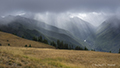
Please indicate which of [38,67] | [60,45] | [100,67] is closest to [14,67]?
[38,67]

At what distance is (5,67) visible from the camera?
37.9 feet

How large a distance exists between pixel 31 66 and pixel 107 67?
15.1 meters

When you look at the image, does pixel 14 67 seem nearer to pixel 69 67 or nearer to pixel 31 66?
pixel 31 66

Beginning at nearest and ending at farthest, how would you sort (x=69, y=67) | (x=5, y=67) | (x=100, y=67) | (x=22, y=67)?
(x=5, y=67) → (x=22, y=67) → (x=69, y=67) → (x=100, y=67)

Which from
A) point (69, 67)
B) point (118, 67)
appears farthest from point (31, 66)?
point (118, 67)

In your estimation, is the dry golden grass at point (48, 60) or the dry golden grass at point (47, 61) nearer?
the dry golden grass at point (48, 60)

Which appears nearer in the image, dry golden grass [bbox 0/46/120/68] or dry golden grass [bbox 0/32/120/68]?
dry golden grass [bbox 0/32/120/68]

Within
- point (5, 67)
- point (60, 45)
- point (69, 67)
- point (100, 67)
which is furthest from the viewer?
point (60, 45)

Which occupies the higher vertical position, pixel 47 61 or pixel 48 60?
pixel 47 61

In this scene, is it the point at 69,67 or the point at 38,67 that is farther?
the point at 69,67

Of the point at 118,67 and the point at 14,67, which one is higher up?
the point at 14,67

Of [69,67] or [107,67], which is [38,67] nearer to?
[69,67]

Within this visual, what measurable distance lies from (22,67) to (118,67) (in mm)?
18522

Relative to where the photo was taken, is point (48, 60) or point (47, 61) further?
point (48, 60)
